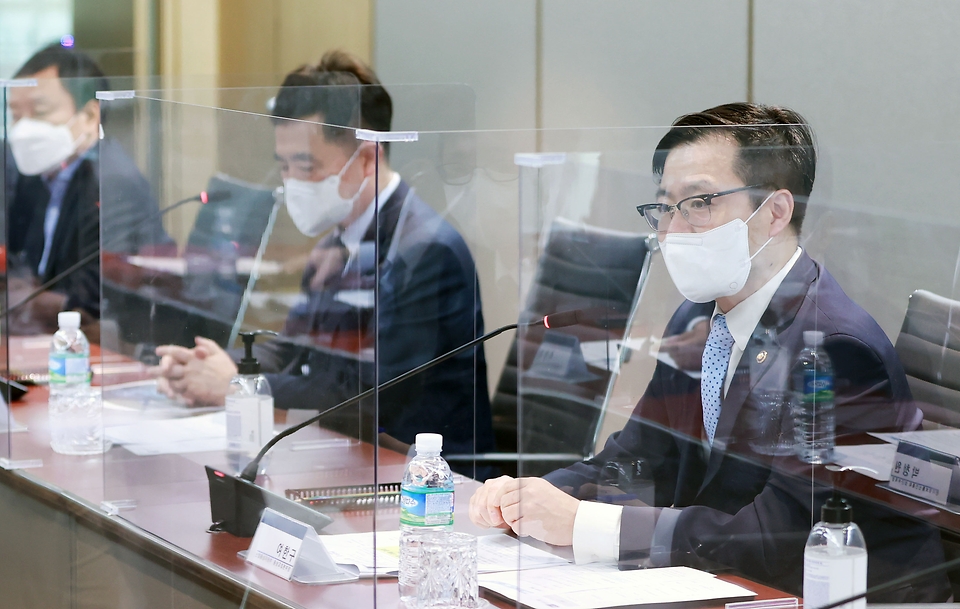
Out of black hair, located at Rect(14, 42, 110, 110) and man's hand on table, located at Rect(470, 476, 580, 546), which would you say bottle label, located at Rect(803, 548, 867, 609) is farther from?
black hair, located at Rect(14, 42, 110, 110)

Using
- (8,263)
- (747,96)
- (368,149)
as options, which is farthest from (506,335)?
(8,263)

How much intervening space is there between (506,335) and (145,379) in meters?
0.80

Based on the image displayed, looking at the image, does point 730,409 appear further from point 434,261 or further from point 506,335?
point 434,261

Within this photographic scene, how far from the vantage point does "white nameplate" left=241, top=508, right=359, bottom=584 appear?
4.56 feet

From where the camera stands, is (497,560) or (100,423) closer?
(497,560)

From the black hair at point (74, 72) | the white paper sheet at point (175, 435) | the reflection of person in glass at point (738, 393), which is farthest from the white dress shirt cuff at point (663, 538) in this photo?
the black hair at point (74, 72)

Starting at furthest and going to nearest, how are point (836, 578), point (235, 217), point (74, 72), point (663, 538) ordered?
point (74, 72) → point (235, 217) → point (663, 538) → point (836, 578)

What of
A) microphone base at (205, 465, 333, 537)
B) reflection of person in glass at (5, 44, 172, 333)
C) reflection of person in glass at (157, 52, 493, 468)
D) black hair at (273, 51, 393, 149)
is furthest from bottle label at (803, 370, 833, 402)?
reflection of person in glass at (5, 44, 172, 333)

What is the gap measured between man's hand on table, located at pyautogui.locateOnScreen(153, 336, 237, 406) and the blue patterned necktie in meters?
0.91

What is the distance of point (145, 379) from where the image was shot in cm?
201

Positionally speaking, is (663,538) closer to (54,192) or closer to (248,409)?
(248,409)

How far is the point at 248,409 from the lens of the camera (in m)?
1.84

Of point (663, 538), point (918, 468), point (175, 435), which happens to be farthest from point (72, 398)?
point (918, 468)

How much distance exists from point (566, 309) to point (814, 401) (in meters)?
0.28
